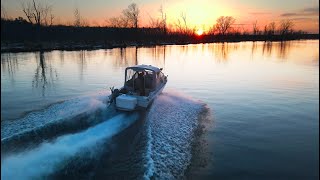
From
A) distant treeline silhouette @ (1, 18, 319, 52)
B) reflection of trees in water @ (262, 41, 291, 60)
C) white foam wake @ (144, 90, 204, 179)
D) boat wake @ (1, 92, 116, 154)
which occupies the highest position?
distant treeline silhouette @ (1, 18, 319, 52)

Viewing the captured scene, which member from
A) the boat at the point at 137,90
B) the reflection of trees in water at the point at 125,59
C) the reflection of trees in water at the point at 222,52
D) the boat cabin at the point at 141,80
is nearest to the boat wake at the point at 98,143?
the boat at the point at 137,90

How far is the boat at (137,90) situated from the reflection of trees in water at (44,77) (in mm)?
7446

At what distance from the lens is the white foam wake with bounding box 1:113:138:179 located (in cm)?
921

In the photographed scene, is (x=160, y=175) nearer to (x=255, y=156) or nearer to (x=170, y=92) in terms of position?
(x=255, y=156)

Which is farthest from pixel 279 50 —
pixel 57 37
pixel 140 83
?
pixel 140 83

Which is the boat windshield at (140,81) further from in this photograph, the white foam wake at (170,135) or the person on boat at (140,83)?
the white foam wake at (170,135)

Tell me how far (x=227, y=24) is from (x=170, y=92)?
172 meters

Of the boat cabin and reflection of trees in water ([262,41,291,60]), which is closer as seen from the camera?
the boat cabin

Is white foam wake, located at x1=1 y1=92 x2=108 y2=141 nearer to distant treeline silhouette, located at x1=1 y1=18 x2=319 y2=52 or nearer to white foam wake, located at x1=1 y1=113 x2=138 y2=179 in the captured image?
white foam wake, located at x1=1 y1=113 x2=138 y2=179

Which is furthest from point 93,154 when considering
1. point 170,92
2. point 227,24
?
point 227,24

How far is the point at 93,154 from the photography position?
11.1 m

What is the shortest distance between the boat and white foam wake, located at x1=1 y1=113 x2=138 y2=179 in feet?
6.15

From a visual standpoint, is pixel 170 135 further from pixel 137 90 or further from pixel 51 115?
pixel 51 115

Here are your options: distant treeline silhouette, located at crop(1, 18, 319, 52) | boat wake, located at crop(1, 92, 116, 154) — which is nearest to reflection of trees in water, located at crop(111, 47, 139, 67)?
distant treeline silhouette, located at crop(1, 18, 319, 52)
